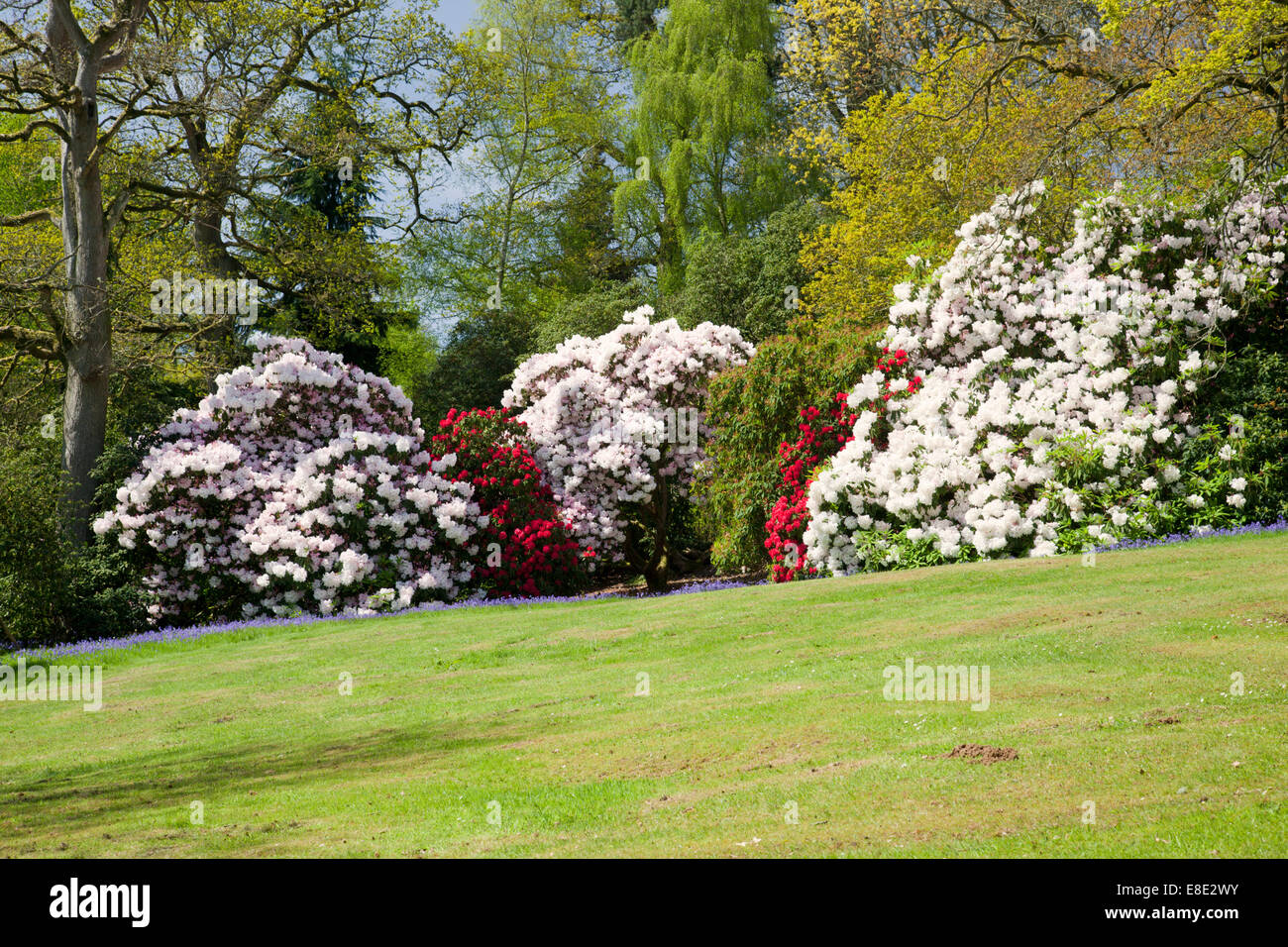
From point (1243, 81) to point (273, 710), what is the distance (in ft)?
45.5

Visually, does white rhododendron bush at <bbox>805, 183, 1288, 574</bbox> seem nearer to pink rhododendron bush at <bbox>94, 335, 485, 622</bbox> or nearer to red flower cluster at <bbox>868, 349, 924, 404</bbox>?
red flower cluster at <bbox>868, 349, 924, 404</bbox>

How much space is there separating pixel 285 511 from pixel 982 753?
12.5 meters

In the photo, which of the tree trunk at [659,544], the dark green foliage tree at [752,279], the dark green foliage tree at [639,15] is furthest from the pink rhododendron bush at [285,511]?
the dark green foliage tree at [639,15]

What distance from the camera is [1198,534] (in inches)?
517

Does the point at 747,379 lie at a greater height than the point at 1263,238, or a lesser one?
lesser

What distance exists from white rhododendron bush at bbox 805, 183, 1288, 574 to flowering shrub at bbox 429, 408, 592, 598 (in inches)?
176

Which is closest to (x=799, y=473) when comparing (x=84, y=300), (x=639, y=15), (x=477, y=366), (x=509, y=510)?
(x=509, y=510)

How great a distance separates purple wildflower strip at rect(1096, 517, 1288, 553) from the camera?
12.7 metres

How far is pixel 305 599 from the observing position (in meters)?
16.6

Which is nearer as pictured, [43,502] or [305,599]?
[43,502]

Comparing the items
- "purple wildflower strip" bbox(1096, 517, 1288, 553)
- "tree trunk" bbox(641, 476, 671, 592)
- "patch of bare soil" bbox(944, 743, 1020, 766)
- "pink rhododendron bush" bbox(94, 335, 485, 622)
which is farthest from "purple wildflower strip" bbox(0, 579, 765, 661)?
"patch of bare soil" bbox(944, 743, 1020, 766)

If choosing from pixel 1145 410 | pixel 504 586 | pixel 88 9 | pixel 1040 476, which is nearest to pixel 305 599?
pixel 504 586

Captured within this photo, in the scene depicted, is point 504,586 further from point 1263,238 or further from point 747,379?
point 1263,238

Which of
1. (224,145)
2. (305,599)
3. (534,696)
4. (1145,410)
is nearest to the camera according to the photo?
(534,696)
